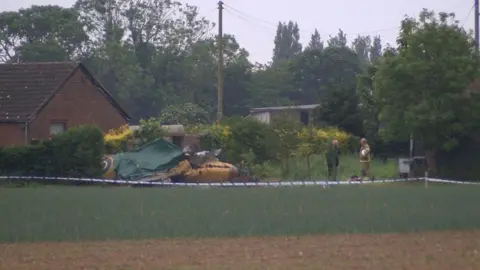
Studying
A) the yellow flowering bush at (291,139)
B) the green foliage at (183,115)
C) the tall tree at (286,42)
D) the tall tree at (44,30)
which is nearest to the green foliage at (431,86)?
the yellow flowering bush at (291,139)

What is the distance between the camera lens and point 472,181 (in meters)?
36.6

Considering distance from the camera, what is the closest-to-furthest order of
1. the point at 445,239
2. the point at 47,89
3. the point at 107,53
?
the point at 445,239 → the point at 47,89 → the point at 107,53

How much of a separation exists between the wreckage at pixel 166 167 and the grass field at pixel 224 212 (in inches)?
212

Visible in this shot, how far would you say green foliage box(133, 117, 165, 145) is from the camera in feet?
135

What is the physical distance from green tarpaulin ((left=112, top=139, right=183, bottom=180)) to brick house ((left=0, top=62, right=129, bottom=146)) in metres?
9.24

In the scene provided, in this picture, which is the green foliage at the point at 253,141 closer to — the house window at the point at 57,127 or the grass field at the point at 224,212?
the grass field at the point at 224,212

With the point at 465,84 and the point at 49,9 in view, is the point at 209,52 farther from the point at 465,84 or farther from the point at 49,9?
the point at 465,84

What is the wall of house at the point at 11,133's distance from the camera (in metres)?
42.7

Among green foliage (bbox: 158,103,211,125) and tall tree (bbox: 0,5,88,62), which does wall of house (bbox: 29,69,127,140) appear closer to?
green foliage (bbox: 158,103,211,125)

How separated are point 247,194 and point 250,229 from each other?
10156mm

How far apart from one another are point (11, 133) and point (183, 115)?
2933 cm

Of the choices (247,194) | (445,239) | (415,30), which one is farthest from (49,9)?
(445,239)

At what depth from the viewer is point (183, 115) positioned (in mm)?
71375

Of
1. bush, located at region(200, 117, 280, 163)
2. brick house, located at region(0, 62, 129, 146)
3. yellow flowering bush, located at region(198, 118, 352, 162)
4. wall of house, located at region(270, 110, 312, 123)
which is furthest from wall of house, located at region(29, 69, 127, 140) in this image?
bush, located at region(200, 117, 280, 163)
